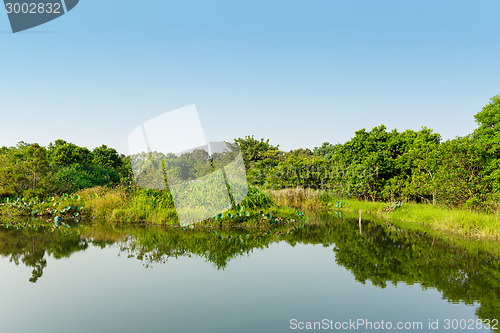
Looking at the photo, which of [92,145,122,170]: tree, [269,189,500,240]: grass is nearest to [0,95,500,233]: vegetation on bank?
[269,189,500,240]: grass

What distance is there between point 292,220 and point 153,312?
33.2 ft

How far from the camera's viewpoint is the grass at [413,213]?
1106cm

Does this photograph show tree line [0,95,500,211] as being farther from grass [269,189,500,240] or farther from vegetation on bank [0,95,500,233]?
grass [269,189,500,240]

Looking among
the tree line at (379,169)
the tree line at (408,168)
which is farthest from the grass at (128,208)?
the tree line at (408,168)

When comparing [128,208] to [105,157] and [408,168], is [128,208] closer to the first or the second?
[408,168]

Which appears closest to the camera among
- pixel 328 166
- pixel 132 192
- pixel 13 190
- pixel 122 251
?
pixel 122 251

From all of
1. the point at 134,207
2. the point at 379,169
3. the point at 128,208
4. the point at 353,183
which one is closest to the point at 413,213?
the point at 379,169

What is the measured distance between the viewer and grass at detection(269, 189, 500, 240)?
11062 mm

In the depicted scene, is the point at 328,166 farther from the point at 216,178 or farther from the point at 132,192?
the point at 132,192

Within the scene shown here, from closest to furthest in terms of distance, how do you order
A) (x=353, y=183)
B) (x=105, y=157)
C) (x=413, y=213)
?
(x=413, y=213) < (x=353, y=183) < (x=105, y=157)

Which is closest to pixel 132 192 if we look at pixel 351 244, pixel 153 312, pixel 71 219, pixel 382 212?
pixel 71 219

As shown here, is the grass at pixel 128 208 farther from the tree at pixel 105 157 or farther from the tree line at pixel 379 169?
the tree at pixel 105 157

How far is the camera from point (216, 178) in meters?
14.3

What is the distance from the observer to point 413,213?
1532 centimetres
